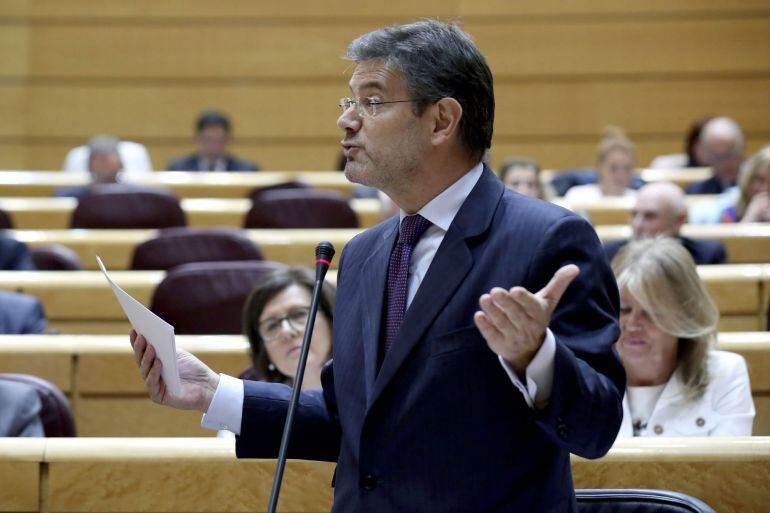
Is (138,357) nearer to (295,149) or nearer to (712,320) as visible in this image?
(712,320)

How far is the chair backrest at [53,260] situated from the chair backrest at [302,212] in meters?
1.08

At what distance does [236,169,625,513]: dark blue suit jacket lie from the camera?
1.29 m

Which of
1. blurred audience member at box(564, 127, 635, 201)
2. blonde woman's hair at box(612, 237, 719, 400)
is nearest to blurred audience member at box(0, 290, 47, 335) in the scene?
blonde woman's hair at box(612, 237, 719, 400)

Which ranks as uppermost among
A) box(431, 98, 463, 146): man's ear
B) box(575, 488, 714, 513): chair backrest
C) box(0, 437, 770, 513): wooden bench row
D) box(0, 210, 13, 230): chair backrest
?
box(431, 98, 463, 146): man's ear

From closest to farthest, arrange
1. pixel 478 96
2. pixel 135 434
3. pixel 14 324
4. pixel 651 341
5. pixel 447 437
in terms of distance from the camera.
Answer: pixel 447 437 < pixel 478 96 < pixel 651 341 < pixel 135 434 < pixel 14 324

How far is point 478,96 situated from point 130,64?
23.1ft

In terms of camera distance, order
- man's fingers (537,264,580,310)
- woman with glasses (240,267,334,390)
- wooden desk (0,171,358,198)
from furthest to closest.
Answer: wooden desk (0,171,358,198), woman with glasses (240,267,334,390), man's fingers (537,264,580,310)

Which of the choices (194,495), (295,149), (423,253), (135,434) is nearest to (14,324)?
(135,434)

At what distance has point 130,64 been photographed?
317 inches

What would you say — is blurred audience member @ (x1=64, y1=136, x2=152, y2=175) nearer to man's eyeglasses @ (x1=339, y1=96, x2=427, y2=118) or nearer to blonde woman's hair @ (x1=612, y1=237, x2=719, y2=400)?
blonde woman's hair @ (x1=612, y1=237, x2=719, y2=400)

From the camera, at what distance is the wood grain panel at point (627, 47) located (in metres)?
7.80

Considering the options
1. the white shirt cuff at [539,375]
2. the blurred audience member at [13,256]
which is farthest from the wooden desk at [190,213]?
the white shirt cuff at [539,375]

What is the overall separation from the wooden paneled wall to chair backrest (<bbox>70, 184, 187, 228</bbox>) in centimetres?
282

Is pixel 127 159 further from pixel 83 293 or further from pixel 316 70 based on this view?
pixel 83 293
